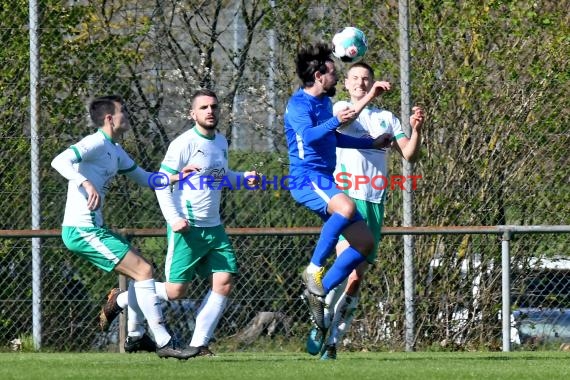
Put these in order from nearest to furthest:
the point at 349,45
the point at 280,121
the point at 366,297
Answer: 1. the point at 349,45
2. the point at 280,121
3. the point at 366,297

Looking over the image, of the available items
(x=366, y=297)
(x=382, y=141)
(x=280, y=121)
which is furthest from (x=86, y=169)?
(x=366, y=297)

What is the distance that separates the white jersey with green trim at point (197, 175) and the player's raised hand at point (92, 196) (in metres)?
0.56

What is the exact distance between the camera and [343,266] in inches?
310

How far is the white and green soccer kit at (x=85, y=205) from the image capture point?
7.89 m

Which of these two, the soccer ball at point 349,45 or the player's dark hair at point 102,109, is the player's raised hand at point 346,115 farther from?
the player's dark hair at point 102,109

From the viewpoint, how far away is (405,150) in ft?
28.6

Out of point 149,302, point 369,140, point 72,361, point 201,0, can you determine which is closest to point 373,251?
point 369,140

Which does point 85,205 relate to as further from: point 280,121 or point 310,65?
point 280,121

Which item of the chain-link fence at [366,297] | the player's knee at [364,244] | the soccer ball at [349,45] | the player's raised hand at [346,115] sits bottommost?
the chain-link fence at [366,297]

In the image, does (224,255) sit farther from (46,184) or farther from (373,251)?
(46,184)

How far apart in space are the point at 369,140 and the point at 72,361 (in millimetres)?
2511

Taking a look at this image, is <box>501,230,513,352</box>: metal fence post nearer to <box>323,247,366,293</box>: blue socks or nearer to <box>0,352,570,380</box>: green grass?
<box>0,352,570,380</box>: green grass

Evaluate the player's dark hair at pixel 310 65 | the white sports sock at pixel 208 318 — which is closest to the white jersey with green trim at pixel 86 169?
the white sports sock at pixel 208 318

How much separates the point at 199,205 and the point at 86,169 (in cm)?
79
